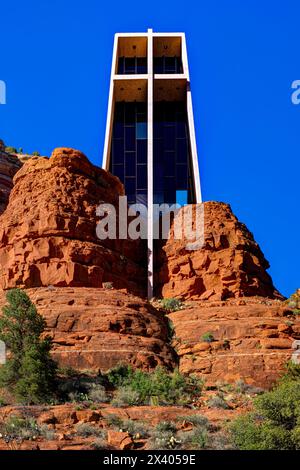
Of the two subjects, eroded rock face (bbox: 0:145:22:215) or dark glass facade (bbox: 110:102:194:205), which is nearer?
dark glass facade (bbox: 110:102:194:205)

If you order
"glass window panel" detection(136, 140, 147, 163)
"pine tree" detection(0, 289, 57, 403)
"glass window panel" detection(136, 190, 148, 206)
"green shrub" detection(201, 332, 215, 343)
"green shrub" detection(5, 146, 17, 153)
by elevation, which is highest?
"green shrub" detection(5, 146, 17, 153)

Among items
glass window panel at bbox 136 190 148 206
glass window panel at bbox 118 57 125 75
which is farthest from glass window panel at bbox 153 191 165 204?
glass window panel at bbox 118 57 125 75

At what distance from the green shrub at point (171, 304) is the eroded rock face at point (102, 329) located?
115 inches

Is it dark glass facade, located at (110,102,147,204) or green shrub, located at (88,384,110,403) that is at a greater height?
dark glass facade, located at (110,102,147,204)

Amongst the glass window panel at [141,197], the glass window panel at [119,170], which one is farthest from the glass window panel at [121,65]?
the glass window panel at [141,197]

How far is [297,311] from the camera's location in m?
34.0

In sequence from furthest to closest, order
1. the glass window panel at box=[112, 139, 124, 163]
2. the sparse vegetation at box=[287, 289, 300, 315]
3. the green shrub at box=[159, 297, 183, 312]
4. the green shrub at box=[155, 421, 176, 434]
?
the glass window panel at box=[112, 139, 124, 163] → the green shrub at box=[159, 297, 183, 312] → the sparse vegetation at box=[287, 289, 300, 315] → the green shrub at box=[155, 421, 176, 434]

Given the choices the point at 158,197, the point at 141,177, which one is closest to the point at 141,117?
the point at 141,177

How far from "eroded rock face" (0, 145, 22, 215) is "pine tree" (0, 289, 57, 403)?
80.6ft

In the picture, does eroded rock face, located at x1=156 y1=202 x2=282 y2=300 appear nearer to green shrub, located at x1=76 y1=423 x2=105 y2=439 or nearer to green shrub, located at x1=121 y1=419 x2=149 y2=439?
green shrub, located at x1=121 y1=419 x2=149 y2=439

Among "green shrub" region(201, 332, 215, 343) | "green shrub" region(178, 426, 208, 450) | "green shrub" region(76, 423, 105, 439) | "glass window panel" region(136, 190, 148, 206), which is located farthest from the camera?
"glass window panel" region(136, 190, 148, 206)

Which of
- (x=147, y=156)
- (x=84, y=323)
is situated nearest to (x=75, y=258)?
(x=84, y=323)

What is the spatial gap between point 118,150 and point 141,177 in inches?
93.3

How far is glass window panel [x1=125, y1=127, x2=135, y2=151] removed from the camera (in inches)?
2151
